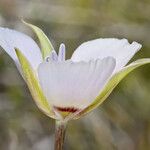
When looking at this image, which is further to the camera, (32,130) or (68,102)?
(32,130)

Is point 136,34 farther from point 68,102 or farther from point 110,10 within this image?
point 68,102

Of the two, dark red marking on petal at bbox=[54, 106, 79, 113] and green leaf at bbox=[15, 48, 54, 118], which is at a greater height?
green leaf at bbox=[15, 48, 54, 118]

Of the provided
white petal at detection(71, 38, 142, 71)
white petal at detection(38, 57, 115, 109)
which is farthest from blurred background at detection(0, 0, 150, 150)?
white petal at detection(38, 57, 115, 109)

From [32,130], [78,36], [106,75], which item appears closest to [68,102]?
[106,75]

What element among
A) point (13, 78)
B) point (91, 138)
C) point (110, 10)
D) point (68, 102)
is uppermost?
point (68, 102)

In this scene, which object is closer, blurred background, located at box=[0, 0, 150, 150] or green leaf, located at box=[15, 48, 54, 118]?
green leaf, located at box=[15, 48, 54, 118]

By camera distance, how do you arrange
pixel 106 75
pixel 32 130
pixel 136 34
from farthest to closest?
pixel 136 34 < pixel 32 130 < pixel 106 75

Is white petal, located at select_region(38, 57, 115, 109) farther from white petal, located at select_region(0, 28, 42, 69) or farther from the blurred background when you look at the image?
the blurred background

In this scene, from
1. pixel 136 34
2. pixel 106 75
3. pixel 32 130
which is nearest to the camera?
pixel 106 75
